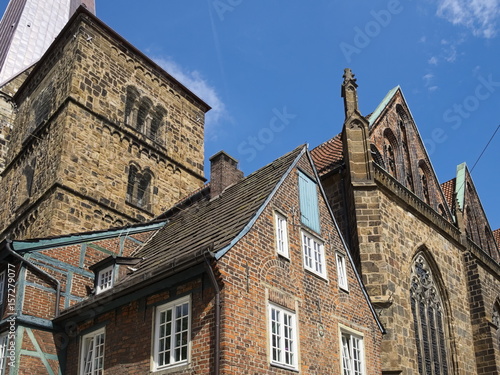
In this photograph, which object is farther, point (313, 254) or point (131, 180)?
point (131, 180)

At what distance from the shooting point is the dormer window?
14.2 meters

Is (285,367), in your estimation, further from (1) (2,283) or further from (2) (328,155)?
(2) (328,155)

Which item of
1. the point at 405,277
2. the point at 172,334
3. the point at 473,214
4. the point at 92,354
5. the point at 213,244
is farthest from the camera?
the point at 473,214

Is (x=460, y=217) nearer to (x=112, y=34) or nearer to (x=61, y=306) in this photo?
(x=61, y=306)

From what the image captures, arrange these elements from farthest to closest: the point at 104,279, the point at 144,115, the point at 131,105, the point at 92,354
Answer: the point at 144,115, the point at 131,105, the point at 104,279, the point at 92,354

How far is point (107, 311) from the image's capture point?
1352 cm

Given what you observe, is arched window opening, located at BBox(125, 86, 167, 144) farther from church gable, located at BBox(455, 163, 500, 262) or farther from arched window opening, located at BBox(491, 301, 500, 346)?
arched window opening, located at BBox(491, 301, 500, 346)

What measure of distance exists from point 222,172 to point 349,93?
5.61 m

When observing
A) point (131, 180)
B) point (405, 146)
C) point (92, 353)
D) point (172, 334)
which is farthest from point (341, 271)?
point (131, 180)

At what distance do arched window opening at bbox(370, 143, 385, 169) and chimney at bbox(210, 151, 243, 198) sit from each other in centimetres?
507

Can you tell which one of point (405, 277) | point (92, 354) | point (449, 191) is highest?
point (449, 191)

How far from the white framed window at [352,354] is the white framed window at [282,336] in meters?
1.98

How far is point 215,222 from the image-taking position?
46.6ft

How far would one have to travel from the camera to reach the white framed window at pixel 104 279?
47.3 feet
